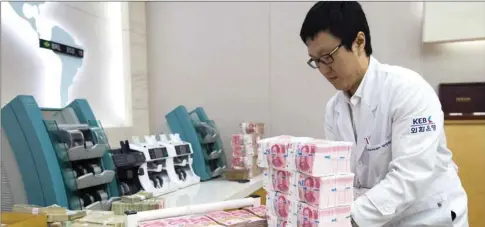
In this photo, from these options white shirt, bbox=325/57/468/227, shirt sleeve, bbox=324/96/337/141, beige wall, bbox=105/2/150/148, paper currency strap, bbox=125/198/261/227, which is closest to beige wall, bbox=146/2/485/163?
beige wall, bbox=105/2/150/148

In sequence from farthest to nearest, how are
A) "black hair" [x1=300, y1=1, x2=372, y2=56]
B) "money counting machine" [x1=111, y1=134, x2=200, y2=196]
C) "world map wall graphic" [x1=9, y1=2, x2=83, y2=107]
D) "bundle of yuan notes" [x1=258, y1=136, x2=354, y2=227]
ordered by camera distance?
"world map wall graphic" [x1=9, y1=2, x2=83, y2=107] → "money counting machine" [x1=111, y1=134, x2=200, y2=196] → "black hair" [x1=300, y1=1, x2=372, y2=56] → "bundle of yuan notes" [x1=258, y1=136, x2=354, y2=227]

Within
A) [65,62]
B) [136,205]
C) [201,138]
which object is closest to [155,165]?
[201,138]

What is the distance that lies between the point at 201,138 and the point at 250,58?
86 cm

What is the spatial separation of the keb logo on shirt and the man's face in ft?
0.92

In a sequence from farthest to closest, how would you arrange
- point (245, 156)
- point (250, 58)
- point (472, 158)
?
point (250, 58)
point (245, 156)
point (472, 158)

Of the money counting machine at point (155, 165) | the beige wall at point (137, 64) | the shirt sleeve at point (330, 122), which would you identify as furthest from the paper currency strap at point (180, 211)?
the beige wall at point (137, 64)

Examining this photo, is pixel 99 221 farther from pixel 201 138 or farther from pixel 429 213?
pixel 201 138

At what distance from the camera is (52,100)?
2877 millimetres

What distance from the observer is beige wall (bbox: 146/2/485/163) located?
3.22 metres

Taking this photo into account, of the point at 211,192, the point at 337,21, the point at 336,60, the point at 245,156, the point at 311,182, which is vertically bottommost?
the point at 211,192

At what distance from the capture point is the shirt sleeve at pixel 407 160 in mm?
1244

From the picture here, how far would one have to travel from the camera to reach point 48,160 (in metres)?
1.91

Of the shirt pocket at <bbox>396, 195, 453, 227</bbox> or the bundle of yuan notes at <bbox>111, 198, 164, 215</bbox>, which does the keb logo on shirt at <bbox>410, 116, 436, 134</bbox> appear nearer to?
the shirt pocket at <bbox>396, 195, 453, 227</bbox>

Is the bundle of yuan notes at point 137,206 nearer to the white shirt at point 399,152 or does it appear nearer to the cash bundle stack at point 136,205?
the cash bundle stack at point 136,205
